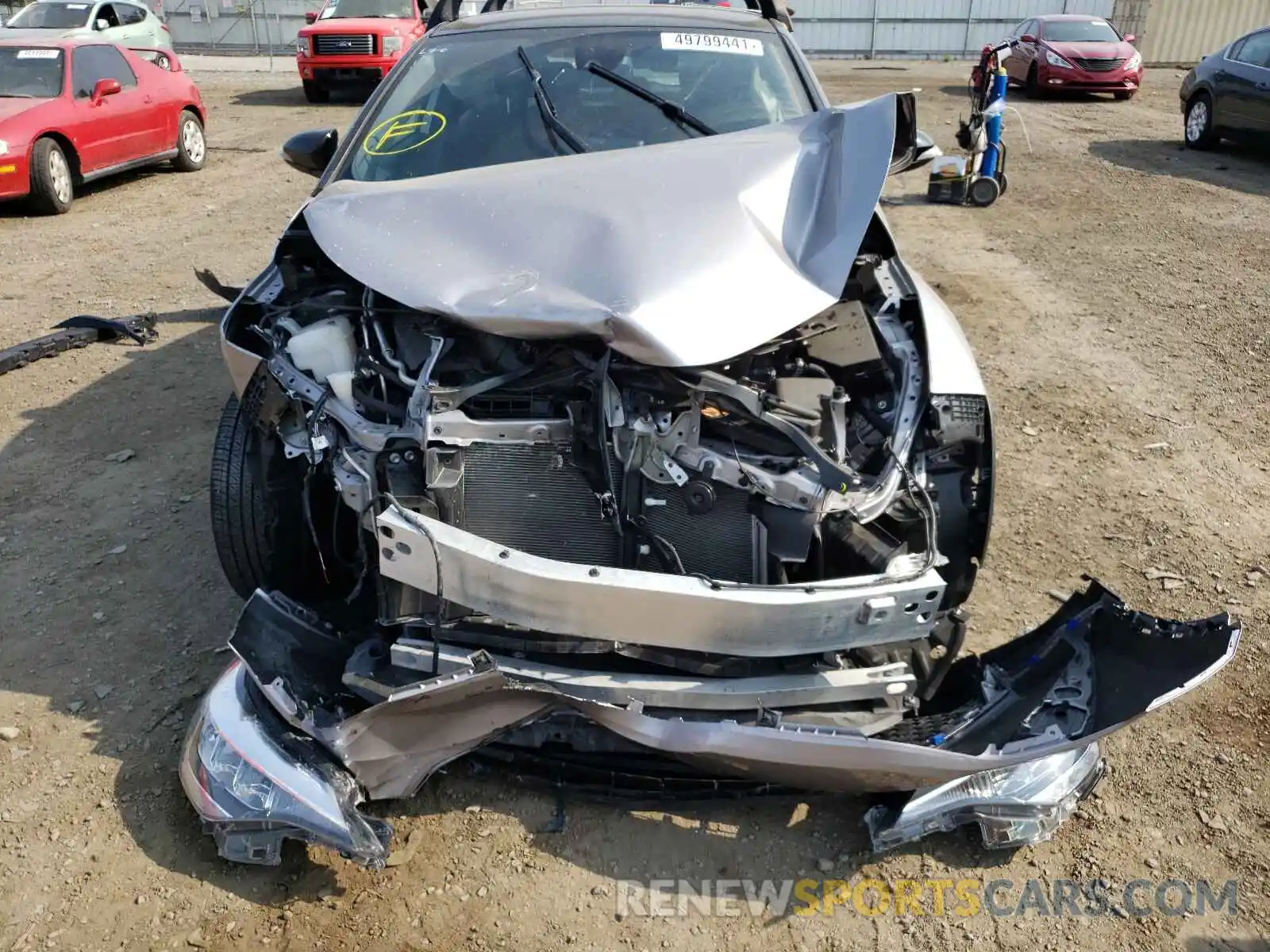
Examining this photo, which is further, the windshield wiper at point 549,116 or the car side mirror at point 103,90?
the car side mirror at point 103,90

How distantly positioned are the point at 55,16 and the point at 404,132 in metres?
11.5

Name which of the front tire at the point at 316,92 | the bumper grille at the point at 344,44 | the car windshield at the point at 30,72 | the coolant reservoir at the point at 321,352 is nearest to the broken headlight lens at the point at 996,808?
the coolant reservoir at the point at 321,352

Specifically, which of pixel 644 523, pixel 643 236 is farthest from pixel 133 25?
pixel 644 523

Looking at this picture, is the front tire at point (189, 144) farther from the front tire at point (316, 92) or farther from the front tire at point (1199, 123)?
the front tire at point (1199, 123)

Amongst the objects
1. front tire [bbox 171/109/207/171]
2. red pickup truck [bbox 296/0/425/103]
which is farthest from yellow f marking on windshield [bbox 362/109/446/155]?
red pickup truck [bbox 296/0/425/103]

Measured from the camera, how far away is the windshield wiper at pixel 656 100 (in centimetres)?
343

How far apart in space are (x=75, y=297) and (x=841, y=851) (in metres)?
6.24

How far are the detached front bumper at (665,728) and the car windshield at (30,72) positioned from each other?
806 cm

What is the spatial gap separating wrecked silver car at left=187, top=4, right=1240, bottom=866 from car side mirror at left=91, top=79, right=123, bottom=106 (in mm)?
7423

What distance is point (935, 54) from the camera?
78.6ft

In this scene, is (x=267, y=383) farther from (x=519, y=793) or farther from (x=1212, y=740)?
(x=1212, y=740)

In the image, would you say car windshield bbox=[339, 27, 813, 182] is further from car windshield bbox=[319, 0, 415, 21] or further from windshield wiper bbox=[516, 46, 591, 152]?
car windshield bbox=[319, 0, 415, 21]

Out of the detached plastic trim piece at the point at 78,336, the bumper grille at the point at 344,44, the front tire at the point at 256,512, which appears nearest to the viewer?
the front tire at the point at 256,512

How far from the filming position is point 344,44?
13555 millimetres
